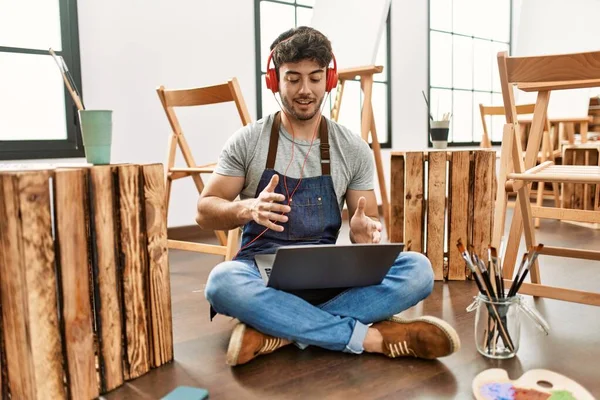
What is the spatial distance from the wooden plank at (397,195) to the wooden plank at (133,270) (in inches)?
54.8

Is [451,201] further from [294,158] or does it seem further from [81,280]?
[81,280]

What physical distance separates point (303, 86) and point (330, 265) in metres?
0.54

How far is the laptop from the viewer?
4.29 feet

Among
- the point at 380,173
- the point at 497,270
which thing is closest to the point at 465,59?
the point at 380,173

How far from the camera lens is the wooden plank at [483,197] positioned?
231cm

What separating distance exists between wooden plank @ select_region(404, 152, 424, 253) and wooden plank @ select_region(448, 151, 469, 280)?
130 millimetres

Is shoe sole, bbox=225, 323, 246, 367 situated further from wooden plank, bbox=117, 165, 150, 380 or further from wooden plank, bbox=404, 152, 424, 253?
wooden plank, bbox=404, 152, 424, 253

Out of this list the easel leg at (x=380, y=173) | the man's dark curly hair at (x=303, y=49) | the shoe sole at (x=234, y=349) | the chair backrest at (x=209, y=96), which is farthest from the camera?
the easel leg at (x=380, y=173)

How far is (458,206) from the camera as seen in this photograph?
231 centimetres

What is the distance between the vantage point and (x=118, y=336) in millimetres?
1277

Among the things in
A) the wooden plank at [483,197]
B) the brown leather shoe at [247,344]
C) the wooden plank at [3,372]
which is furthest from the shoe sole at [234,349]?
the wooden plank at [483,197]

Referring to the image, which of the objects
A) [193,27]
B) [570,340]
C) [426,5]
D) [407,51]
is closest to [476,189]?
[570,340]

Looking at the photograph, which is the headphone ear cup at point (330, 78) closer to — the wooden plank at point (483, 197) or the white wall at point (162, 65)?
the wooden plank at point (483, 197)

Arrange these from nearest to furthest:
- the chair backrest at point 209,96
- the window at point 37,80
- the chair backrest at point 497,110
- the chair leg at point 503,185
Result: the chair leg at point 503,185, the chair backrest at point 209,96, the window at point 37,80, the chair backrest at point 497,110
